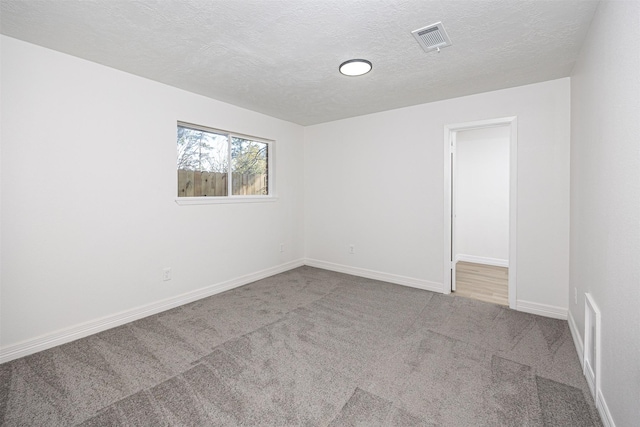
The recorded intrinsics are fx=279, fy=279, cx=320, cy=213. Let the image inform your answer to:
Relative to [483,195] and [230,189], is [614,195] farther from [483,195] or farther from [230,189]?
[483,195]

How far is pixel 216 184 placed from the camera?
3.70 meters

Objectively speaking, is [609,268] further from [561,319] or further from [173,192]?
[173,192]

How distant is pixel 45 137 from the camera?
2.28m

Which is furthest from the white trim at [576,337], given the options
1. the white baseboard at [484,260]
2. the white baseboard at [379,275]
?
the white baseboard at [484,260]

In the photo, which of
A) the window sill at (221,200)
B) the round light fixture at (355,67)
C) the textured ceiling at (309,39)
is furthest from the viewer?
the window sill at (221,200)

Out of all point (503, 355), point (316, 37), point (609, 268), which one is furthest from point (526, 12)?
point (503, 355)

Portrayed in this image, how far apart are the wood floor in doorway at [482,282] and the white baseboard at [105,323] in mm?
3008

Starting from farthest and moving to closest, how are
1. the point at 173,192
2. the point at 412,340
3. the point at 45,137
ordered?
the point at 173,192
the point at 412,340
the point at 45,137

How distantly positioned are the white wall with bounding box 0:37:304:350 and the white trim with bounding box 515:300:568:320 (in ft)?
11.7

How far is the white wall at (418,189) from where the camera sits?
113 inches

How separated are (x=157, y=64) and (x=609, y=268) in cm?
361

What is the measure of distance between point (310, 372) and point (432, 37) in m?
2.61

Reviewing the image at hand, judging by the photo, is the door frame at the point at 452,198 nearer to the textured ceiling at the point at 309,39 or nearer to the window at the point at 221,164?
the textured ceiling at the point at 309,39

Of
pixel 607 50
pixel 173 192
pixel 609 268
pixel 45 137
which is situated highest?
pixel 607 50
